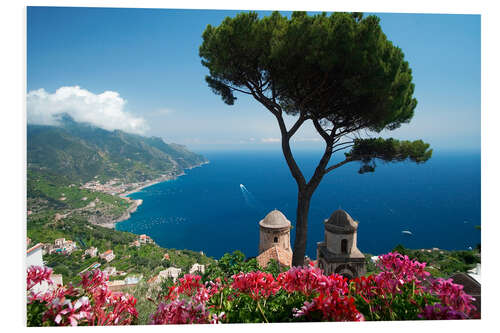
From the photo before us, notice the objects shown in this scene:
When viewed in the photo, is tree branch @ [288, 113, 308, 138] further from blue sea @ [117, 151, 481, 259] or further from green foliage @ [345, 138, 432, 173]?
blue sea @ [117, 151, 481, 259]

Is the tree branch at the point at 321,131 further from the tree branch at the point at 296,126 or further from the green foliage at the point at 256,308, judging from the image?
the green foliage at the point at 256,308

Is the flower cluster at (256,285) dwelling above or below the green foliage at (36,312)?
above

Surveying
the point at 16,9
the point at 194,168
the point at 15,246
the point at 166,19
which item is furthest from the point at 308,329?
the point at 194,168

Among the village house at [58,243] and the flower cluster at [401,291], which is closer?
the flower cluster at [401,291]

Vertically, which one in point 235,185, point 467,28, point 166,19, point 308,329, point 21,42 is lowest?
point 235,185

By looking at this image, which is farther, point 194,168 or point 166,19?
point 194,168

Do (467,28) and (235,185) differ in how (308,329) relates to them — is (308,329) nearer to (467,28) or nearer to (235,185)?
(467,28)

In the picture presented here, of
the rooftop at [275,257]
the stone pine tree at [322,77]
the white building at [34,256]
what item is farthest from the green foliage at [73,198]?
the rooftop at [275,257]

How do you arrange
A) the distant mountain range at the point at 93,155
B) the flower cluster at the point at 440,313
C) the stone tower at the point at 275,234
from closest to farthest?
the flower cluster at the point at 440,313
the distant mountain range at the point at 93,155
the stone tower at the point at 275,234
